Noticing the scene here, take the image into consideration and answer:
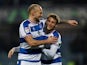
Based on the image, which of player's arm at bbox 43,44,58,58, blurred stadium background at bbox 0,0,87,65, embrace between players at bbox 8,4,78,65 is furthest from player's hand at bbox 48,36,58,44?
blurred stadium background at bbox 0,0,87,65

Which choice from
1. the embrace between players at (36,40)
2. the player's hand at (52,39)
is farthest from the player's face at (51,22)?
the player's hand at (52,39)

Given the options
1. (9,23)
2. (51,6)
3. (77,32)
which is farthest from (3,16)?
(77,32)

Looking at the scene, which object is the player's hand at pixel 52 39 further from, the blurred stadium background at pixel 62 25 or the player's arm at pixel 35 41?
the blurred stadium background at pixel 62 25

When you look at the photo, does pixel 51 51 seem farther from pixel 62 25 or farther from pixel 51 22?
pixel 62 25

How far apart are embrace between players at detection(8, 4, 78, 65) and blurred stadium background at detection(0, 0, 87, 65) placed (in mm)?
2993

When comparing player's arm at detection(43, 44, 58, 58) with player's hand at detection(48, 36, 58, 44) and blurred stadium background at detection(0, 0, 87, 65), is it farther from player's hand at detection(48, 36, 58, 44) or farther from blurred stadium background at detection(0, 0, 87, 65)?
blurred stadium background at detection(0, 0, 87, 65)

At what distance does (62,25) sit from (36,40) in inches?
135

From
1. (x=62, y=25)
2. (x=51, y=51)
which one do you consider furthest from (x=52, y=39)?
(x=62, y=25)

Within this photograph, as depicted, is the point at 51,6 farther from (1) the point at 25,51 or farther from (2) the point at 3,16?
(1) the point at 25,51

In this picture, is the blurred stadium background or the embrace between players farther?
the blurred stadium background

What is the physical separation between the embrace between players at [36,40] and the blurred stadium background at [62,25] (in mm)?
2993

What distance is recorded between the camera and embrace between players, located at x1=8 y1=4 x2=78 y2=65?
12.3ft

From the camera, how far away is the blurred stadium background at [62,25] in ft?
23.0

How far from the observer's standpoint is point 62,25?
7.11 m
